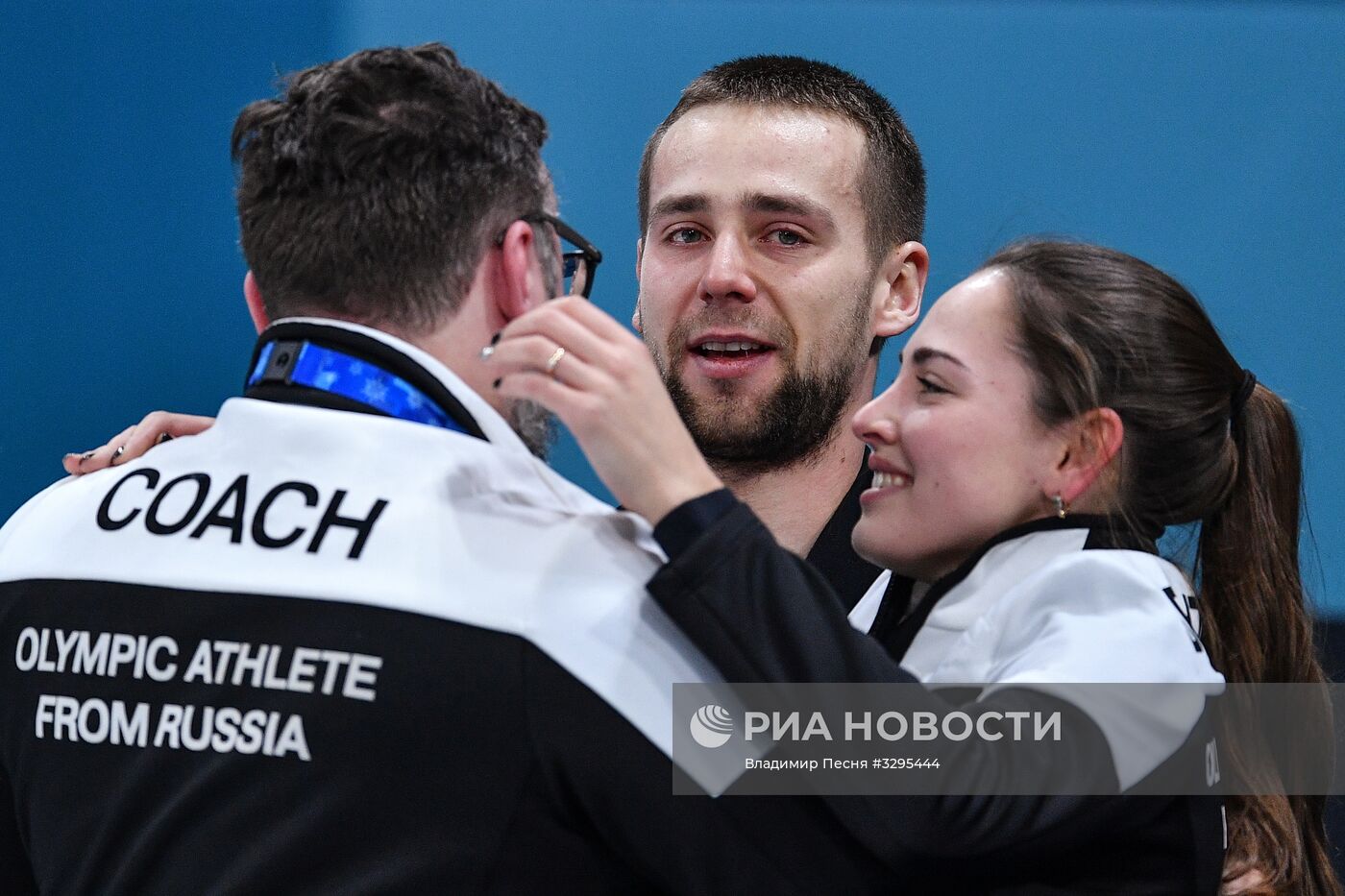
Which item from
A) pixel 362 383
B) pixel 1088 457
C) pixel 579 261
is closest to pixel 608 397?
pixel 362 383

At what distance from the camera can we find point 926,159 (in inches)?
114

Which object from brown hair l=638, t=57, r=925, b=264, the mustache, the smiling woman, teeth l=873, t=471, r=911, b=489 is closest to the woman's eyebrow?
the smiling woman

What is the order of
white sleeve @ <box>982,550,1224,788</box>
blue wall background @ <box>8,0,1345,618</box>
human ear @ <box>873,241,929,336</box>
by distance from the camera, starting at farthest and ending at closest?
blue wall background @ <box>8,0,1345,618</box>
human ear @ <box>873,241,929,336</box>
white sleeve @ <box>982,550,1224,788</box>

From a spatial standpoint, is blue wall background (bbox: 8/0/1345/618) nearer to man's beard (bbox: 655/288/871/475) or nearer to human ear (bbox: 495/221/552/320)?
man's beard (bbox: 655/288/871/475)

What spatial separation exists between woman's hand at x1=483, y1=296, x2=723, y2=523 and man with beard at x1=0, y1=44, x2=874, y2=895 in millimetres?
21

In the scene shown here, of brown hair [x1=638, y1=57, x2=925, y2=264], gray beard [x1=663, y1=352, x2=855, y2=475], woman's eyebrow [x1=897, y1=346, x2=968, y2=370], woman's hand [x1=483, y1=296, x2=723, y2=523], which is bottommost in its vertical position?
woman's hand [x1=483, y1=296, x2=723, y2=523]

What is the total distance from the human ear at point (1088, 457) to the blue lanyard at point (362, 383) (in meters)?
0.56

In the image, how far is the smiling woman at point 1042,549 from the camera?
108 cm

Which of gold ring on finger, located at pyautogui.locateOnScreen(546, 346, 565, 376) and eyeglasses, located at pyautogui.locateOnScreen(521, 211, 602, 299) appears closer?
gold ring on finger, located at pyautogui.locateOnScreen(546, 346, 565, 376)

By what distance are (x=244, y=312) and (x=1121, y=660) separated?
7.01 ft

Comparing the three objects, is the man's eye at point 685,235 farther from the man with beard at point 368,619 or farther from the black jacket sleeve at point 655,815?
the black jacket sleeve at point 655,815

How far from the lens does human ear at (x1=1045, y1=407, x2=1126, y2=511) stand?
1.35 m

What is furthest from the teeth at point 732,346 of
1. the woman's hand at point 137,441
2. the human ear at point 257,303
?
the human ear at point 257,303

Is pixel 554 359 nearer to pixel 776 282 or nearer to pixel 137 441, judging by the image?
pixel 137 441
